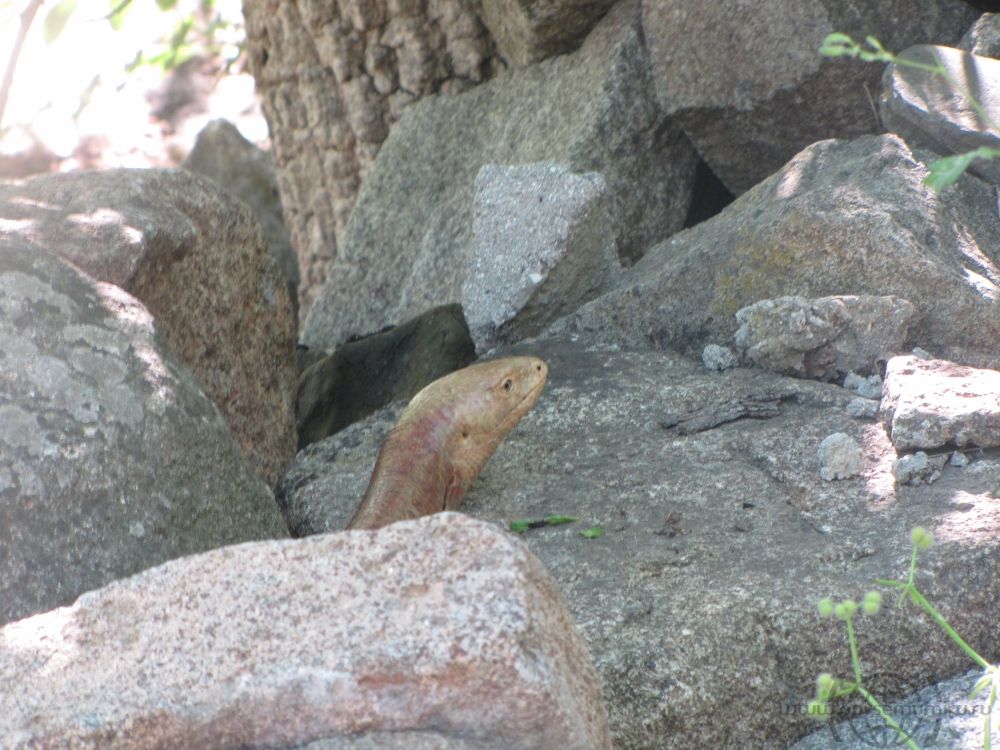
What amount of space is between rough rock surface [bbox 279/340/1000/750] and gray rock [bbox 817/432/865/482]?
0.03 m

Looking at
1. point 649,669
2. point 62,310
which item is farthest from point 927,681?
point 62,310

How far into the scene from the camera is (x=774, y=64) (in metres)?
4.53

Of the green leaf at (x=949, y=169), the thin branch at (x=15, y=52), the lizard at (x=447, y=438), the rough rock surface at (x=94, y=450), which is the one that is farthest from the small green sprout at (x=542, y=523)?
the thin branch at (x=15, y=52)

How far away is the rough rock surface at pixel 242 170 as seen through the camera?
7613mm

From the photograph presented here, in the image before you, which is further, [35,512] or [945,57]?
[945,57]

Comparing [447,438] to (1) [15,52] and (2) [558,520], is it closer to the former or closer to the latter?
(2) [558,520]

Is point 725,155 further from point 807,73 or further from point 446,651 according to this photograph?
point 446,651

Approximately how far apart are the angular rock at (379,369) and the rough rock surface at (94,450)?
122 cm

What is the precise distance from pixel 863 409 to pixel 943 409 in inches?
11.9

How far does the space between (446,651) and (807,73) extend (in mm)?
3254

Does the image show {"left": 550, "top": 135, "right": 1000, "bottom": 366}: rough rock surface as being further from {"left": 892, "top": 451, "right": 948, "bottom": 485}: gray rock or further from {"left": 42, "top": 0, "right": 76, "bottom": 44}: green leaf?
{"left": 42, "top": 0, "right": 76, "bottom": 44}: green leaf

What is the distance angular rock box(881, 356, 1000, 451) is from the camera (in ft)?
10.00

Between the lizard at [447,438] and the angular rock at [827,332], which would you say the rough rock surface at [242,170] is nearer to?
the lizard at [447,438]

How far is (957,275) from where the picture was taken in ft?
12.0
